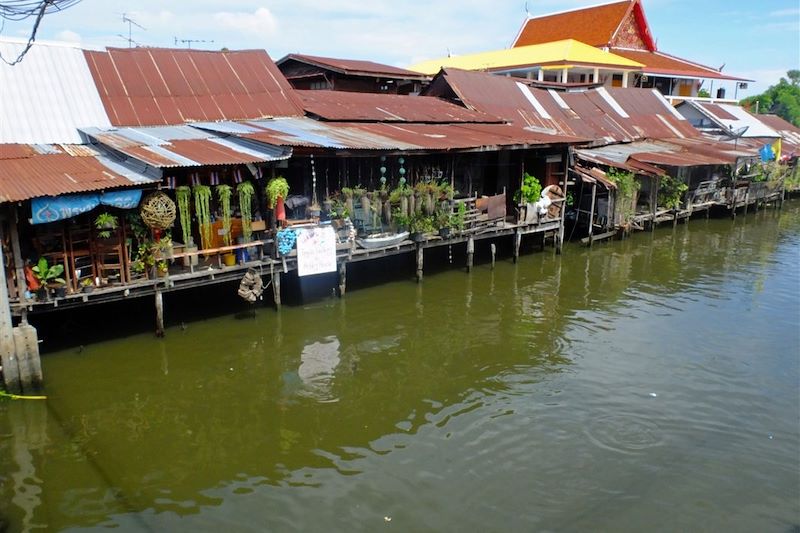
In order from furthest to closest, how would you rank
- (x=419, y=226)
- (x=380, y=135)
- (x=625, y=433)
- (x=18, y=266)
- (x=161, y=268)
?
(x=380, y=135), (x=419, y=226), (x=161, y=268), (x=18, y=266), (x=625, y=433)

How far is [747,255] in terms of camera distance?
66.7 ft

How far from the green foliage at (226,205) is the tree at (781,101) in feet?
225

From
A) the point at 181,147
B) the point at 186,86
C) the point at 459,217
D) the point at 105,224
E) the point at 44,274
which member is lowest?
the point at 44,274

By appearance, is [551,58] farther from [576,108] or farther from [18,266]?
[18,266]

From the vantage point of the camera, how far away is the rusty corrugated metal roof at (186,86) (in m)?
15.0

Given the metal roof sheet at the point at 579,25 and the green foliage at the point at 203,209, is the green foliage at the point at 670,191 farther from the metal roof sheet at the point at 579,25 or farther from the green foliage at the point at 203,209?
the green foliage at the point at 203,209

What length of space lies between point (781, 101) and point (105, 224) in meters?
77.6

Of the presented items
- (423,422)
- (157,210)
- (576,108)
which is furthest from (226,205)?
(576,108)

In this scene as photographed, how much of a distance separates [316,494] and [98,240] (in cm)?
634

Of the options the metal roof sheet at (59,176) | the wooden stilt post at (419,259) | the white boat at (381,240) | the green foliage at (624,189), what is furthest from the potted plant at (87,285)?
the green foliage at (624,189)

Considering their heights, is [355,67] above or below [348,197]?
above

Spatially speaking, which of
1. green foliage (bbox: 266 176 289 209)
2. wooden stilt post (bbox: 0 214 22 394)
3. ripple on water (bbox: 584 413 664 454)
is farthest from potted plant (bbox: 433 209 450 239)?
wooden stilt post (bbox: 0 214 22 394)

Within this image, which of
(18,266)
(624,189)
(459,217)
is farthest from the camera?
(624,189)

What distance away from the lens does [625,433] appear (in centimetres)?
891
